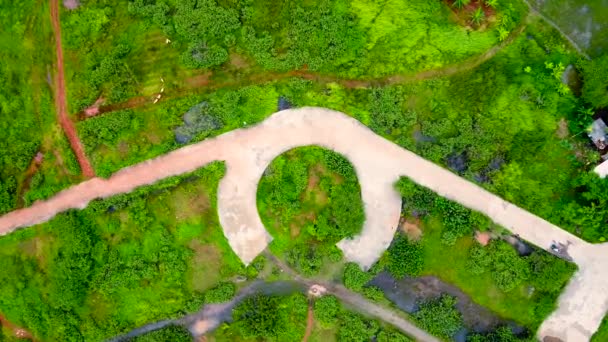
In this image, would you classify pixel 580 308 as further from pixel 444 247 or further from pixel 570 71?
pixel 570 71

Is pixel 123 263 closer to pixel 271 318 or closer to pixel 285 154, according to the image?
pixel 271 318

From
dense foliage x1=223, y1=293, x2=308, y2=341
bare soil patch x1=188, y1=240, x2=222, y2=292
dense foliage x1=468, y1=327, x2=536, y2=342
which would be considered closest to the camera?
dense foliage x1=468, y1=327, x2=536, y2=342

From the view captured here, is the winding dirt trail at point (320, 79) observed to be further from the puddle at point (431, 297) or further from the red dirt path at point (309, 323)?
the red dirt path at point (309, 323)

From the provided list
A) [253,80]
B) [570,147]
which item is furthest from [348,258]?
[570,147]

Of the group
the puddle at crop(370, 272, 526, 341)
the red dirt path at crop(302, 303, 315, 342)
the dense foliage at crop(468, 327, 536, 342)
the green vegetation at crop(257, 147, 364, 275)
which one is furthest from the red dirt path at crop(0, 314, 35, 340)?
the dense foliage at crop(468, 327, 536, 342)

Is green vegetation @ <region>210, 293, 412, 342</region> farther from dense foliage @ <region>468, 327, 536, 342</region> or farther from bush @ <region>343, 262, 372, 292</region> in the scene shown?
dense foliage @ <region>468, 327, 536, 342</region>

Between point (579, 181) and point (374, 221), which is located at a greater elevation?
point (579, 181)
